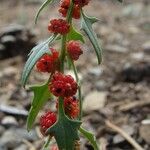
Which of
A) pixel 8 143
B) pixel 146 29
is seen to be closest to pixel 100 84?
pixel 8 143

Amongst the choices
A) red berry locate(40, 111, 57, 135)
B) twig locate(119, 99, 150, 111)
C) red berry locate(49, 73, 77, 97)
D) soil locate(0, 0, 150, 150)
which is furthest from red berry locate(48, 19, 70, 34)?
twig locate(119, 99, 150, 111)

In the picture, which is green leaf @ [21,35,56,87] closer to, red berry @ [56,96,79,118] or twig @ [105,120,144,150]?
red berry @ [56,96,79,118]

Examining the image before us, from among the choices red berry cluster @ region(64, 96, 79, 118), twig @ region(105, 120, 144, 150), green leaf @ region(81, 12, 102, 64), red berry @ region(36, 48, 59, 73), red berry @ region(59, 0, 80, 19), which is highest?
red berry @ region(59, 0, 80, 19)

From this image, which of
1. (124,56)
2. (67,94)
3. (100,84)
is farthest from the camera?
(124,56)

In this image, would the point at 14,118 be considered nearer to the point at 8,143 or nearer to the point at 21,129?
the point at 21,129

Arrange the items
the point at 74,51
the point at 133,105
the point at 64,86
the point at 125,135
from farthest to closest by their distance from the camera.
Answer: the point at 133,105 < the point at 125,135 < the point at 74,51 < the point at 64,86

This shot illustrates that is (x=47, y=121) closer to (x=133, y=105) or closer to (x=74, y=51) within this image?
(x=74, y=51)

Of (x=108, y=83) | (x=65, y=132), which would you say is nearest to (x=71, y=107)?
(x=65, y=132)
